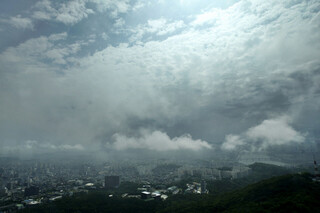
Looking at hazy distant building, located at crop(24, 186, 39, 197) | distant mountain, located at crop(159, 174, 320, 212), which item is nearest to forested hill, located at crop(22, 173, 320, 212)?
distant mountain, located at crop(159, 174, 320, 212)

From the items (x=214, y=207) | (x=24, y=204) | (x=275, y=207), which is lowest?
(x=24, y=204)

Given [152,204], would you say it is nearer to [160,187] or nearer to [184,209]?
[184,209]

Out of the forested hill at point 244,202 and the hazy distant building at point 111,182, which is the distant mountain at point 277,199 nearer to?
the forested hill at point 244,202

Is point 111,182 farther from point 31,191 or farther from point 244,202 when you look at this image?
point 244,202

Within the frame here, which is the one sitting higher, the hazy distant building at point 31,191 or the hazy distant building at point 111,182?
the hazy distant building at point 111,182

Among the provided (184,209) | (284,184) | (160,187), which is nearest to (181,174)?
(160,187)

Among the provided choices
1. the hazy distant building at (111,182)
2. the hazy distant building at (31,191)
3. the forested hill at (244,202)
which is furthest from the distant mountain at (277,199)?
the hazy distant building at (31,191)

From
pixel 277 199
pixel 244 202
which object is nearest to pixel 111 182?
pixel 244 202

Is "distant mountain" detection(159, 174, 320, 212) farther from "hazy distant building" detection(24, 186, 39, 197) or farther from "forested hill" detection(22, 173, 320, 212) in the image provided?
"hazy distant building" detection(24, 186, 39, 197)
